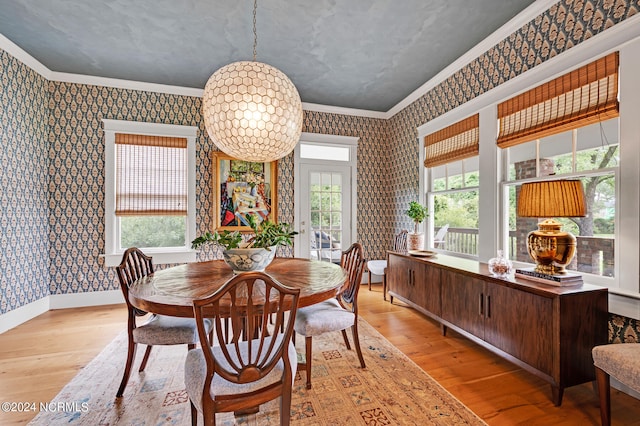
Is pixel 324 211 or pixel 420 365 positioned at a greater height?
pixel 324 211

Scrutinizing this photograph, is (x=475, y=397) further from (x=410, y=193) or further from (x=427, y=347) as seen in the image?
(x=410, y=193)

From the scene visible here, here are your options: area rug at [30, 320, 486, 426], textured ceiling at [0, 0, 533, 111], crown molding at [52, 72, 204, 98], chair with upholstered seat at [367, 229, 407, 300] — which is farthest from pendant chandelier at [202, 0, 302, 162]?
chair with upholstered seat at [367, 229, 407, 300]

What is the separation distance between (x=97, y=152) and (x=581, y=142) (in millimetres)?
5404

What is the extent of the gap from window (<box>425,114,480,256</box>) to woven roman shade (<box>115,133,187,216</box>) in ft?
11.8

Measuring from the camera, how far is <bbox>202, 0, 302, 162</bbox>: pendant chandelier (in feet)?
6.47

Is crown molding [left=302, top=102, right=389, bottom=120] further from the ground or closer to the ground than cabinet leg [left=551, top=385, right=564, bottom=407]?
further from the ground

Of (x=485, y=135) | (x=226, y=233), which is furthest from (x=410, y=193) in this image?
(x=226, y=233)

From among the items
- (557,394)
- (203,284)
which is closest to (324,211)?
(203,284)

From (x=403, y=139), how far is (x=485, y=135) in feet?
5.65

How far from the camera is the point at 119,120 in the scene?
12.8ft

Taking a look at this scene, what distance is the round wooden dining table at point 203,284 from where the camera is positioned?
1.51 m

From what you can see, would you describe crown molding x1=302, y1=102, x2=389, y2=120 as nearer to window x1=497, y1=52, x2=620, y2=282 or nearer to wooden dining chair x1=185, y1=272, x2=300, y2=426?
window x1=497, y1=52, x2=620, y2=282

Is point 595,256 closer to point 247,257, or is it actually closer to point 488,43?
point 488,43

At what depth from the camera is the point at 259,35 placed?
2.91 metres
